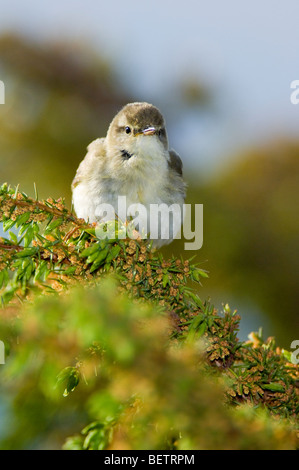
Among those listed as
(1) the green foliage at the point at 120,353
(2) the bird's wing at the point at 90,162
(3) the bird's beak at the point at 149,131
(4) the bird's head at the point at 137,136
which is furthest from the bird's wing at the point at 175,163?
(1) the green foliage at the point at 120,353

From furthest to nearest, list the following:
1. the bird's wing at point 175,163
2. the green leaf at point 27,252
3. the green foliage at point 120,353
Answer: the bird's wing at point 175,163 < the green leaf at point 27,252 < the green foliage at point 120,353

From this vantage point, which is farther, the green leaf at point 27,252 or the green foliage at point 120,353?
the green leaf at point 27,252

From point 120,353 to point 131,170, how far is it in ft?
9.26

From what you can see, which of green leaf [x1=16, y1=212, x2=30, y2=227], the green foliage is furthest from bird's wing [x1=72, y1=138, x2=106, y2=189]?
green leaf [x1=16, y1=212, x2=30, y2=227]

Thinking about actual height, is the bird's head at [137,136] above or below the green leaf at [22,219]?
above

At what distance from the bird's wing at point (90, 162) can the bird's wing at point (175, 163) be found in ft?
1.79

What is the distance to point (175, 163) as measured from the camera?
13.1 ft

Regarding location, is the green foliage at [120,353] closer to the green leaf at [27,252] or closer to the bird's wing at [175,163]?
the green leaf at [27,252]

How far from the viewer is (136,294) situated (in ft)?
5.20

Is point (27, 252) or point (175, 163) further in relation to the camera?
point (175, 163)

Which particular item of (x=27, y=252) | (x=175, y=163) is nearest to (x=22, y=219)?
(x=27, y=252)

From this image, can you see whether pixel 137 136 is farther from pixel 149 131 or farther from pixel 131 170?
pixel 131 170

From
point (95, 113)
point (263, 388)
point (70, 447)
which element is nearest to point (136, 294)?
point (263, 388)

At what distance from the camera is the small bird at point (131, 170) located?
343 cm
